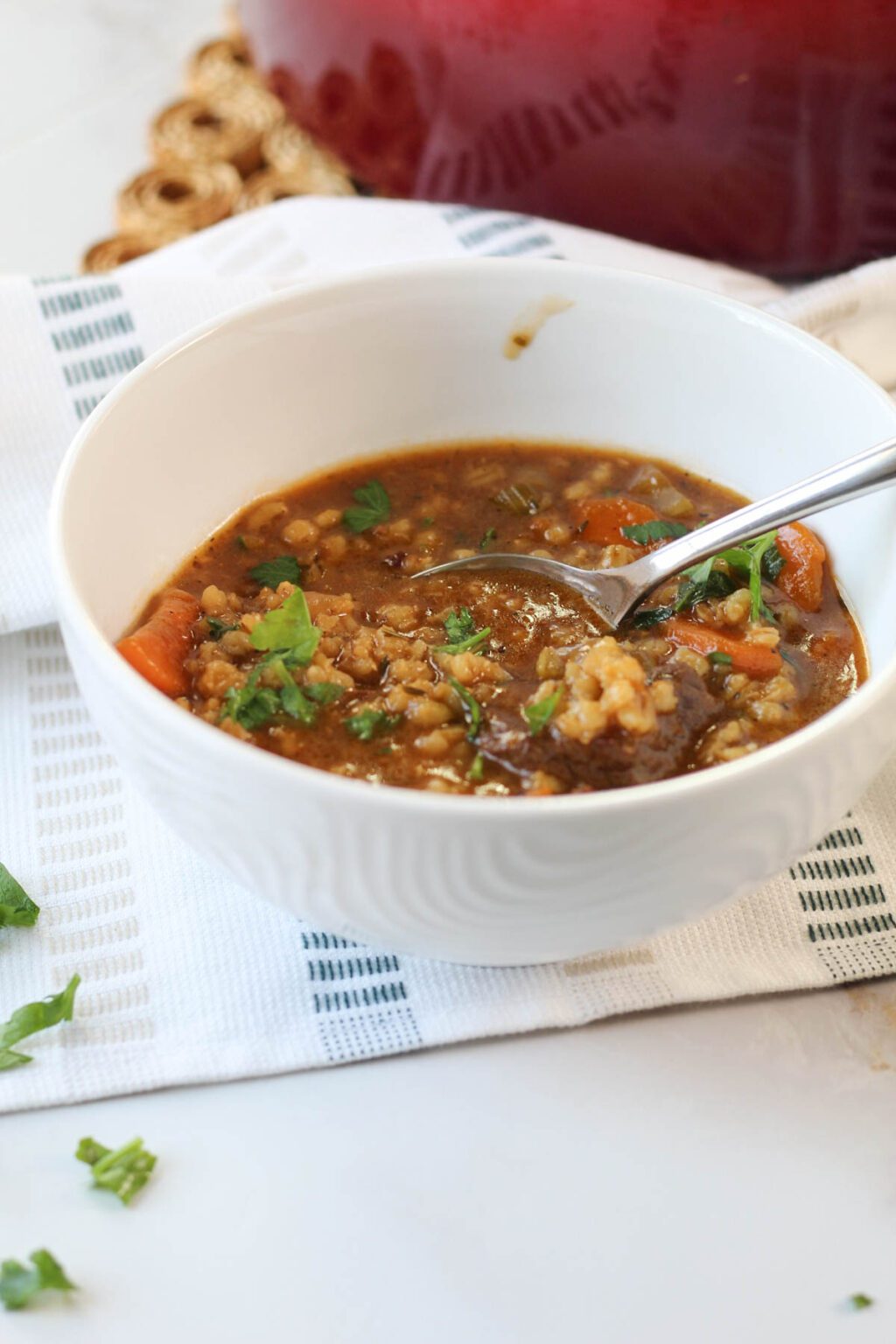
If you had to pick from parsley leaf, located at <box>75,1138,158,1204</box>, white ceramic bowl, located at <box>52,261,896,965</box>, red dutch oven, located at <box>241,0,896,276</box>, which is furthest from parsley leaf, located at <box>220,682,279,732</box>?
red dutch oven, located at <box>241,0,896,276</box>

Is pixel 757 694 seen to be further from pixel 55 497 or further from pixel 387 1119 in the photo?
pixel 55 497

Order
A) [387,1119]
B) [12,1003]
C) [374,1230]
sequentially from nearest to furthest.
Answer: [374,1230]
[387,1119]
[12,1003]

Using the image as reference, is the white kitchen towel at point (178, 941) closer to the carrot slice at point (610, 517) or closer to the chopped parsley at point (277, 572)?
the chopped parsley at point (277, 572)

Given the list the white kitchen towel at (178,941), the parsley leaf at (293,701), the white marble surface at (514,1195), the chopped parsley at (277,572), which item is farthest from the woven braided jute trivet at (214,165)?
the white marble surface at (514,1195)

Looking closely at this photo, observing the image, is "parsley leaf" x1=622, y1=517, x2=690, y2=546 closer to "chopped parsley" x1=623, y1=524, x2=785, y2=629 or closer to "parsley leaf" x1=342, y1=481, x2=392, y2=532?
"chopped parsley" x1=623, y1=524, x2=785, y2=629

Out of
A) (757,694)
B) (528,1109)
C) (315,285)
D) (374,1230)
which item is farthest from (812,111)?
(374,1230)
